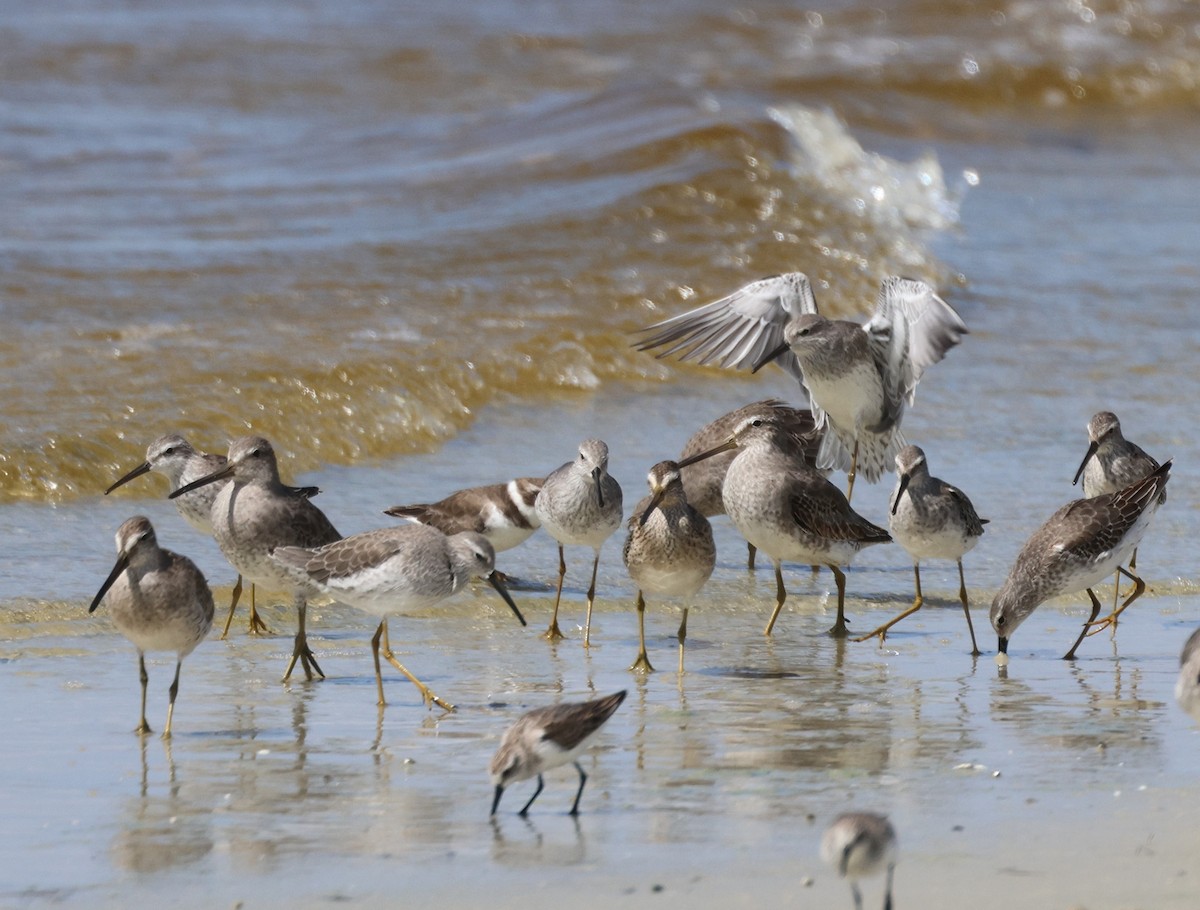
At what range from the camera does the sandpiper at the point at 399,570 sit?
21.7 feet

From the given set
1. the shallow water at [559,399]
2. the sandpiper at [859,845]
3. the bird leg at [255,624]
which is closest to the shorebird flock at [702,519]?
the bird leg at [255,624]

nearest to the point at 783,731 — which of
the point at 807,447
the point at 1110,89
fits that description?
the point at 807,447

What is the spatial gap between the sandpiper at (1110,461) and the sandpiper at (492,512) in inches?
99.5

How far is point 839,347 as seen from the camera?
9500 mm

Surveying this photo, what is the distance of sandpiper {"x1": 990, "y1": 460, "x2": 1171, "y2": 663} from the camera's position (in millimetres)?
7340

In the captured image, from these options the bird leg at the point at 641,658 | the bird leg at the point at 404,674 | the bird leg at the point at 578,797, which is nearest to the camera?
the bird leg at the point at 578,797

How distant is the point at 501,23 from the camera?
92.1 feet

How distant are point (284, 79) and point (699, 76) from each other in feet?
18.4

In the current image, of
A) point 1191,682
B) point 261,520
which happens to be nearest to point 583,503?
point 261,520

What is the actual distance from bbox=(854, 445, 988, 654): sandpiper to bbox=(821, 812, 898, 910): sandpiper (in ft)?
11.4

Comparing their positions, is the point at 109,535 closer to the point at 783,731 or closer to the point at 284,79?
the point at 783,731

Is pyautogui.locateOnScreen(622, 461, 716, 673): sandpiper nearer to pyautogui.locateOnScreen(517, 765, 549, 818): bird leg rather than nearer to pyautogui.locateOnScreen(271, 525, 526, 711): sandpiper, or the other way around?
pyautogui.locateOnScreen(271, 525, 526, 711): sandpiper

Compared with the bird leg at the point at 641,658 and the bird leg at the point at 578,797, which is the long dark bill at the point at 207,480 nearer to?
the bird leg at the point at 641,658

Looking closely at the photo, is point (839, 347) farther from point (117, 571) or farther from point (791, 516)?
point (117, 571)
